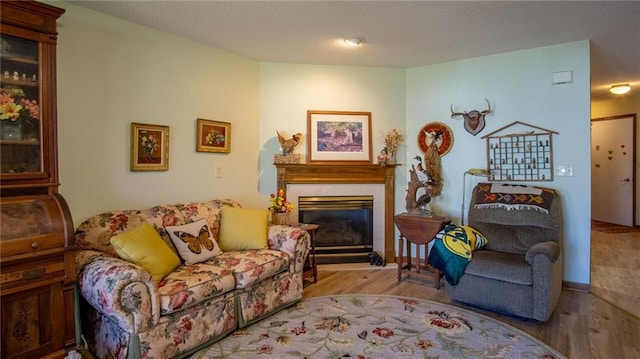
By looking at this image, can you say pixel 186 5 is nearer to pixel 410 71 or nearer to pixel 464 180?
pixel 410 71

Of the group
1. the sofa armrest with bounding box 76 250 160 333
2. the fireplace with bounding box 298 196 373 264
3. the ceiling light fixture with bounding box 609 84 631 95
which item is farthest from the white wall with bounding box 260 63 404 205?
the ceiling light fixture with bounding box 609 84 631 95

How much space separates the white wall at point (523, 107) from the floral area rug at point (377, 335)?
1414 mm

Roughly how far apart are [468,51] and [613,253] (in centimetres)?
340

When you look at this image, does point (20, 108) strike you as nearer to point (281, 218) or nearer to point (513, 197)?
point (281, 218)

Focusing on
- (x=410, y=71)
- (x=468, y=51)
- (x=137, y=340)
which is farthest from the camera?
(x=410, y=71)

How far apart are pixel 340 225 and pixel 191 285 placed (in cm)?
223

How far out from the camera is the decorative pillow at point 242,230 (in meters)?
2.88

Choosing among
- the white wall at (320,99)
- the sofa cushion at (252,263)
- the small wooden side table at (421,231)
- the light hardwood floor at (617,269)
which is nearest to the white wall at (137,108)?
the white wall at (320,99)

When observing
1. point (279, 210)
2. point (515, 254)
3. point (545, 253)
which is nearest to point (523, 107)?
point (515, 254)

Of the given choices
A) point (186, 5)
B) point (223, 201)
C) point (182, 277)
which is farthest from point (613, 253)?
point (186, 5)

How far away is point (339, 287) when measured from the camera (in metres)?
3.31

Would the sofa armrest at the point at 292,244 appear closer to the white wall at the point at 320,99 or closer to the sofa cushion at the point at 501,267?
the white wall at the point at 320,99

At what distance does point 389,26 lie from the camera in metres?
2.82

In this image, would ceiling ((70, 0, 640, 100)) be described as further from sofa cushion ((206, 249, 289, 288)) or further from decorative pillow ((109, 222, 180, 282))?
sofa cushion ((206, 249, 289, 288))
